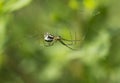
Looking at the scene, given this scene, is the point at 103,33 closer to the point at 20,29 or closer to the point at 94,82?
the point at 94,82

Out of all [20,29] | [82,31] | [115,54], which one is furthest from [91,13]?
[20,29]

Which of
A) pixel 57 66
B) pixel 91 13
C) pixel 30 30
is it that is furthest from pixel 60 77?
pixel 91 13

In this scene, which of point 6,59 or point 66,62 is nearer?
point 66,62

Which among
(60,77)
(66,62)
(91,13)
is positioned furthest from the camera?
(60,77)

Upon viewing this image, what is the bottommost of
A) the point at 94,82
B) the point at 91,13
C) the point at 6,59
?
the point at 94,82

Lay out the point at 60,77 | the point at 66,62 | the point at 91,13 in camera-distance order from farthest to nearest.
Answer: the point at 60,77 < the point at 66,62 < the point at 91,13

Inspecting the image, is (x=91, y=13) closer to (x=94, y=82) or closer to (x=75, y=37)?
(x=75, y=37)

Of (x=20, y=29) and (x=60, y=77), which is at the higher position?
(x=20, y=29)
